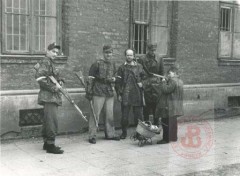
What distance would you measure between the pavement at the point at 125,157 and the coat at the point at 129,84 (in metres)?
0.92

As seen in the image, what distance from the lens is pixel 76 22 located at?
966cm

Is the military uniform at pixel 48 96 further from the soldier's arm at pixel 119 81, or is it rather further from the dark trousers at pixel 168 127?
the dark trousers at pixel 168 127

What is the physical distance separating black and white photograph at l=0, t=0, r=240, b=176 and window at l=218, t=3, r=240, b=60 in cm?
148

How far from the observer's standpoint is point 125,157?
7723 mm

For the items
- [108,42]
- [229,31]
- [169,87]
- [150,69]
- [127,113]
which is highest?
[229,31]

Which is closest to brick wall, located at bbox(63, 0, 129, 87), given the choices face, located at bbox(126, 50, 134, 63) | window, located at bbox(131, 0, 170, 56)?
window, located at bbox(131, 0, 170, 56)

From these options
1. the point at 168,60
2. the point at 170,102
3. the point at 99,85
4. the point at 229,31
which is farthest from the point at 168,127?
the point at 229,31

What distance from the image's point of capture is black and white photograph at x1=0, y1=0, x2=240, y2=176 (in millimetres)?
7527

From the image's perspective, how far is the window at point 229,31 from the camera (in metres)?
13.2

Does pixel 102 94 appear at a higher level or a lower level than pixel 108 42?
lower

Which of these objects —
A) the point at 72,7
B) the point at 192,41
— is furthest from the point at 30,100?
the point at 192,41

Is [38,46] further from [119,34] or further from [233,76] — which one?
[233,76]

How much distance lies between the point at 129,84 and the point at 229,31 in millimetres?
5822

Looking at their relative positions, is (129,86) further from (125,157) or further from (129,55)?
(125,157)
